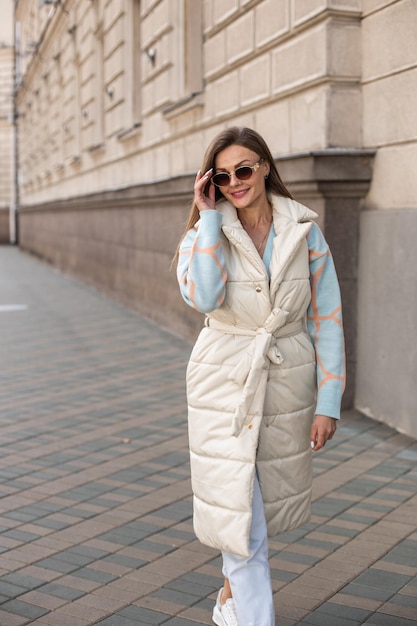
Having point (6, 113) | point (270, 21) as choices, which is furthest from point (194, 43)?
point (6, 113)

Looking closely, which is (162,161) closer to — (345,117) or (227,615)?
(345,117)

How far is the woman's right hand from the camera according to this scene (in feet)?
10.0

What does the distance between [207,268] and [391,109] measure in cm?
392

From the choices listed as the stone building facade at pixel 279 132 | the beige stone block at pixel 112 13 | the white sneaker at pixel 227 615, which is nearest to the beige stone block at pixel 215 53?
the stone building facade at pixel 279 132

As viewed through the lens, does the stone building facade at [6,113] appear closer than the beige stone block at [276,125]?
No

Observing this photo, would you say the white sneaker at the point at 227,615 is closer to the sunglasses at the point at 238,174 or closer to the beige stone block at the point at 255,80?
the sunglasses at the point at 238,174

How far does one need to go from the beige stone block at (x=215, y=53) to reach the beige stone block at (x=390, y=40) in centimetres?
276

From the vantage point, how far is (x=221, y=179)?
3.09 metres

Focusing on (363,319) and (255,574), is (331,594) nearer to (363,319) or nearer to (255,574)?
(255,574)

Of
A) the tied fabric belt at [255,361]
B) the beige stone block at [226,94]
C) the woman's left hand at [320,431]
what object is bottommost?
the woman's left hand at [320,431]

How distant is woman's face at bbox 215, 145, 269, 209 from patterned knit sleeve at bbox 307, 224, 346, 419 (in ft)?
0.80

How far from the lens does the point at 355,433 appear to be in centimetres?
638

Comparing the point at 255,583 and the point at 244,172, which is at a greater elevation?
the point at 244,172

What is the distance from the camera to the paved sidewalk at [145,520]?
12.1 ft
